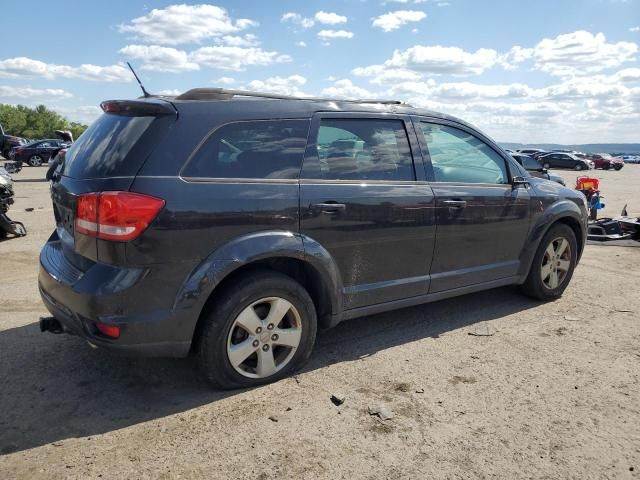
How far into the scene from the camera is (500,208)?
4688 mm

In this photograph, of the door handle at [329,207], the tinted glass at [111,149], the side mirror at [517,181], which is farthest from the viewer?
the side mirror at [517,181]

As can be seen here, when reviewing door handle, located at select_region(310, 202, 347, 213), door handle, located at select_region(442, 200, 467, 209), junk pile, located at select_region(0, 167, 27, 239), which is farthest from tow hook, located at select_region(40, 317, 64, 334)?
junk pile, located at select_region(0, 167, 27, 239)

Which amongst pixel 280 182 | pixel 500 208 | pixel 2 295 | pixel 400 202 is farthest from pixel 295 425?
pixel 2 295

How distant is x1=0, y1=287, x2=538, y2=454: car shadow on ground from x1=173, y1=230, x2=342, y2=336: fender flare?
0.63 metres

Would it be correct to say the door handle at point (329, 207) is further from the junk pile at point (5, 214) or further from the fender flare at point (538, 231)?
the junk pile at point (5, 214)

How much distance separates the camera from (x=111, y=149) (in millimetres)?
3188

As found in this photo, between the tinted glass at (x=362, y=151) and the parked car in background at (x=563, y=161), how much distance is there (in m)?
44.5

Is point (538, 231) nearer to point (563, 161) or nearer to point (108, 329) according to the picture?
point (108, 329)

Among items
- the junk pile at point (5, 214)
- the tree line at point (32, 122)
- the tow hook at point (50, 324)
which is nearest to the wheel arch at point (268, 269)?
the tow hook at point (50, 324)

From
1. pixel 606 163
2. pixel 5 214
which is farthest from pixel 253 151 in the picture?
pixel 606 163

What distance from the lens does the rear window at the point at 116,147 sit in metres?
3.04

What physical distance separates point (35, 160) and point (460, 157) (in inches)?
1130

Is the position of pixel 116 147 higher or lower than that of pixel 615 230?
higher

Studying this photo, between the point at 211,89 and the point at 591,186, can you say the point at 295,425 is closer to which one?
the point at 211,89
